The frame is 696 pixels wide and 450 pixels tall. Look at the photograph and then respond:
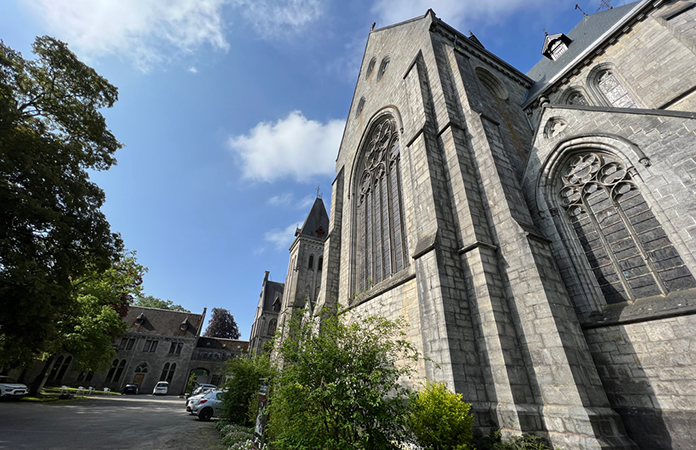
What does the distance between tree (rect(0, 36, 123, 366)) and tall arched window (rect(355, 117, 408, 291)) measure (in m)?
9.80

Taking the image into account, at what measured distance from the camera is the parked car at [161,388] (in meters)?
32.8

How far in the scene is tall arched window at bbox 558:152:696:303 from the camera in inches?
229

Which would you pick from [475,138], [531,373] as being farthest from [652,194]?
[531,373]

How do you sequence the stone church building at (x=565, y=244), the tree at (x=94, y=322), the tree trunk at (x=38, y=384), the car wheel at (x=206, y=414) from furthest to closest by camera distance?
the tree trunk at (x=38, y=384) < the tree at (x=94, y=322) < the car wheel at (x=206, y=414) < the stone church building at (x=565, y=244)

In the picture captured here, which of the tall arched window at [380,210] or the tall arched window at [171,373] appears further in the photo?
the tall arched window at [171,373]

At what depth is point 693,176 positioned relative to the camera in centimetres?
559

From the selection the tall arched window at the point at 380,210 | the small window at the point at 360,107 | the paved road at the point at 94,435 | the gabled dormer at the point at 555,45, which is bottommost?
the paved road at the point at 94,435

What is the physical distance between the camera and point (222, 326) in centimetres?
4800

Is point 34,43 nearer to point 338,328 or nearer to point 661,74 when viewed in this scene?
point 338,328

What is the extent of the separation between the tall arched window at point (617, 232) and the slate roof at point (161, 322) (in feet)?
140

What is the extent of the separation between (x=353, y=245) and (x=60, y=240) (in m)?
10.4

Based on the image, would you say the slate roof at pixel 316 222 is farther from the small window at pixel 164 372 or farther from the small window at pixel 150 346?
the small window at pixel 164 372

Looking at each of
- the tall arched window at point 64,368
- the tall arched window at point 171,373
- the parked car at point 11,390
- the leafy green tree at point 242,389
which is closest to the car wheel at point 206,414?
the leafy green tree at point 242,389

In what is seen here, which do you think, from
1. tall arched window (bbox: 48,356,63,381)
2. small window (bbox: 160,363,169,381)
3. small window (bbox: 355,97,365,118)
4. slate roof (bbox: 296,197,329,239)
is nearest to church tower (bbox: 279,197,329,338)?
slate roof (bbox: 296,197,329,239)
